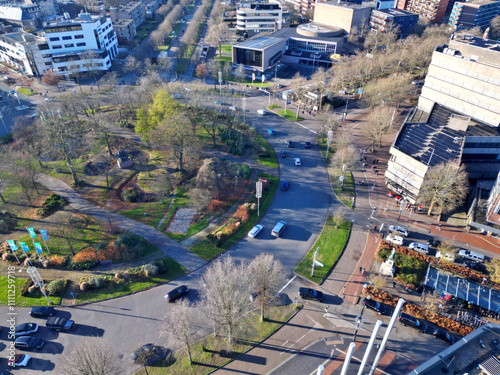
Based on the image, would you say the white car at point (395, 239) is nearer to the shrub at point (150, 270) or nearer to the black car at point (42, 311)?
the shrub at point (150, 270)

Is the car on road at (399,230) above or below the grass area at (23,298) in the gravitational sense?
above

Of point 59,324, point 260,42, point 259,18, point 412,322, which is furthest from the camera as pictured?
point 259,18

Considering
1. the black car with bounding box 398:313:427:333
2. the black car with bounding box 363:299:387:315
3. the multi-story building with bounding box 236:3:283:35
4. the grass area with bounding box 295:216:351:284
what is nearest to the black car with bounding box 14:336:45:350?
the grass area with bounding box 295:216:351:284

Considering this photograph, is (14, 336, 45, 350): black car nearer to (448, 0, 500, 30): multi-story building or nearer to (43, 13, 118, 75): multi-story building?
(43, 13, 118, 75): multi-story building

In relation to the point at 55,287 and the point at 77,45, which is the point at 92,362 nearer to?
the point at 55,287

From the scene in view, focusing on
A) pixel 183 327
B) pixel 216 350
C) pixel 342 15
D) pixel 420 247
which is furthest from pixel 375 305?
pixel 342 15

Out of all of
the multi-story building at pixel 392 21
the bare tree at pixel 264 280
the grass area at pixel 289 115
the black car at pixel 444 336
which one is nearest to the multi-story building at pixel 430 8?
the multi-story building at pixel 392 21

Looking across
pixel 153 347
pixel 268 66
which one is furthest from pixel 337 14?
pixel 153 347
